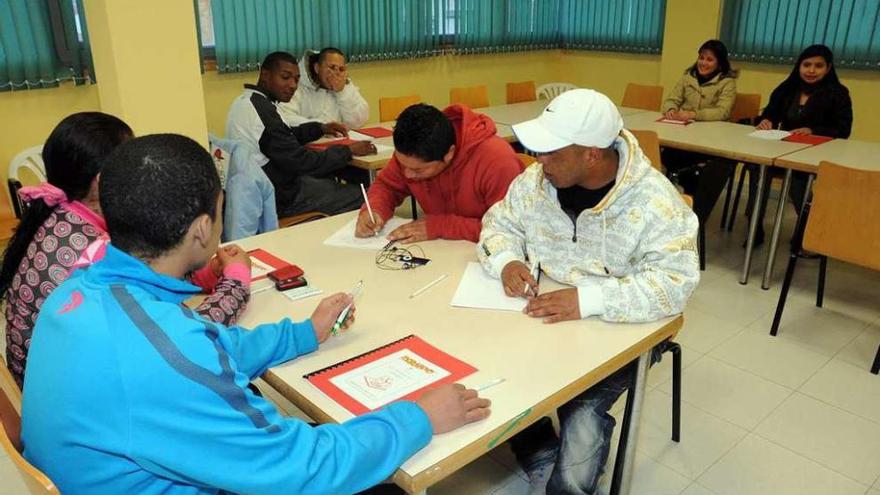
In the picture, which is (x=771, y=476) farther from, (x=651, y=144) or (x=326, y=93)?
(x=326, y=93)

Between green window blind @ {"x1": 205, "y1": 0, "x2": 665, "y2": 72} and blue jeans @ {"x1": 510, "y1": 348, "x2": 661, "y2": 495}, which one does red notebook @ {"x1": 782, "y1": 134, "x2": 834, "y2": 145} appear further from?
blue jeans @ {"x1": 510, "y1": 348, "x2": 661, "y2": 495}

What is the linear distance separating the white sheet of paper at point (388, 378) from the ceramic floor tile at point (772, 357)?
1983mm

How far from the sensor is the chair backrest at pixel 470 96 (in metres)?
5.31

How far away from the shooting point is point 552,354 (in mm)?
1486

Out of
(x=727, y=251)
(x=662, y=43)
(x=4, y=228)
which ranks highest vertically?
(x=662, y=43)

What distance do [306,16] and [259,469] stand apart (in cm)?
448

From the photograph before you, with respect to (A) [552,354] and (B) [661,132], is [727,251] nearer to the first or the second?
(B) [661,132]

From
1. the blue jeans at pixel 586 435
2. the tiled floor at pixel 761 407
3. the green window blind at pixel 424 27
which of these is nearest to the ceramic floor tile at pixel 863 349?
the tiled floor at pixel 761 407

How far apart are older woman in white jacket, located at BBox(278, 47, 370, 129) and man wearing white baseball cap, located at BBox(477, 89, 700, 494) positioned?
106 inches

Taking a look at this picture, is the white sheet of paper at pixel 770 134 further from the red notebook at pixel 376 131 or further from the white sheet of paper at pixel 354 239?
the white sheet of paper at pixel 354 239

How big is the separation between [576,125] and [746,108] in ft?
13.0

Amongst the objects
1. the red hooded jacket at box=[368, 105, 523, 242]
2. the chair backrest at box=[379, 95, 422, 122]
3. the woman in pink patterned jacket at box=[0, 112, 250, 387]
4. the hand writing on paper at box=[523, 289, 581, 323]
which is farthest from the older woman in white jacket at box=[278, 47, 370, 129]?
the hand writing on paper at box=[523, 289, 581, 323]

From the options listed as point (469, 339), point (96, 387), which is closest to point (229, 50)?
point (469, 339)

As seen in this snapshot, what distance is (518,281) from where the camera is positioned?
5.85ft
